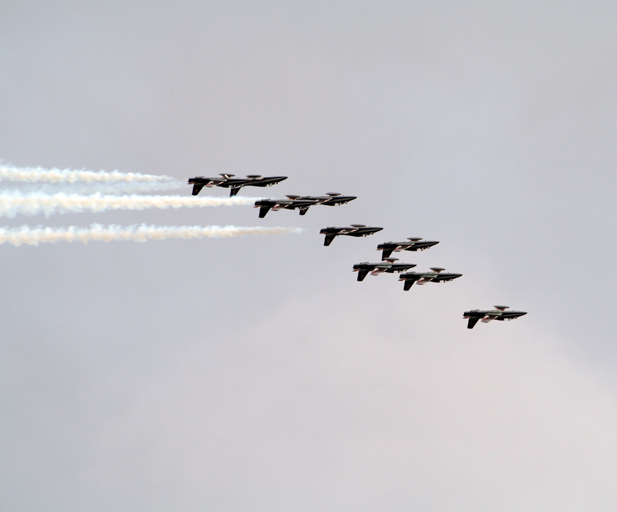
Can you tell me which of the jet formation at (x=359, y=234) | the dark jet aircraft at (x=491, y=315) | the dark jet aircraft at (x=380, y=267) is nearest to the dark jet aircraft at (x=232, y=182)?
the jet formation at (x=359, y=234)

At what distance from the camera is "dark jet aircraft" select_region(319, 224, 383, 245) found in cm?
15488

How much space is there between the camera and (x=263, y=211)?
150 metres

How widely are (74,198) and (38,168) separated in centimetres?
630

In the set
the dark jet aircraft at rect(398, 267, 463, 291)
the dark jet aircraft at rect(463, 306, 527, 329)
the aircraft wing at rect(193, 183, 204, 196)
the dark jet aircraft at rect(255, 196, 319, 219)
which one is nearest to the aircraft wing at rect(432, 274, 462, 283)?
the dark jet aircraft at rect(398, 267, 463, 291)

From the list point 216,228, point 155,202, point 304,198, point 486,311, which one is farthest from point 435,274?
point 155,202

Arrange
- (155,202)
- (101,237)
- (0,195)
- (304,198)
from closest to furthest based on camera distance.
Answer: (0,195)
(101,237)
(155,202)
(304,198)

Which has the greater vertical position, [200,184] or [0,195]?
[200,184]

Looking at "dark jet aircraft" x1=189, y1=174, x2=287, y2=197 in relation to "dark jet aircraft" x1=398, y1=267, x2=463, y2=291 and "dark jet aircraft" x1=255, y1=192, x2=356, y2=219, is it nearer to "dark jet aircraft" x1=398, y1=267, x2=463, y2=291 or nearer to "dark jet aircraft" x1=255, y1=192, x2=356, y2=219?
"dark jet aircraft" x1=255, y1=192, x2=356, y2=219

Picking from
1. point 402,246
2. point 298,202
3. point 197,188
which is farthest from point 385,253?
point 197,188

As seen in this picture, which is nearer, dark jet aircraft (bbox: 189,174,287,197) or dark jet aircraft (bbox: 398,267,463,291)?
dark jet aircraft (bbox: 189,174,287,197)

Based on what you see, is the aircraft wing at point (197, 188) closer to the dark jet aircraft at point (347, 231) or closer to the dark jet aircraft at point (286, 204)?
the dark jet aircraft at point (286, 204)

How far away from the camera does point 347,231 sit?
15550 centimetres

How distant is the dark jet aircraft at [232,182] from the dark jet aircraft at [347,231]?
37.0ft

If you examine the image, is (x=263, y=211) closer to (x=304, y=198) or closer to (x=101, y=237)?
(x=304, y=198)
